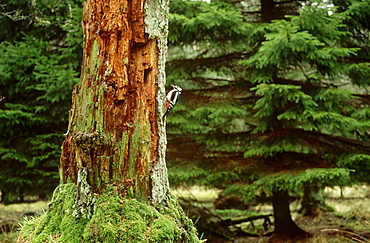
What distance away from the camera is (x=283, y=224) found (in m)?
7.22

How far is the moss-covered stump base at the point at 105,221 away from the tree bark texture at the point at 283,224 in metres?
4.82

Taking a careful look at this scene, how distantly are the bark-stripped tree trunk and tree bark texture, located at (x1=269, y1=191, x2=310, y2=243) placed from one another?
4.80 m

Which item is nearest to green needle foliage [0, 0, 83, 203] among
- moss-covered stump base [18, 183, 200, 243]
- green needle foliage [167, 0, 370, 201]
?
green needle foliage [167, 0, 370, 201]

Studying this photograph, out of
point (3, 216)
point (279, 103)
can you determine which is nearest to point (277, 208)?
point (279, 103)

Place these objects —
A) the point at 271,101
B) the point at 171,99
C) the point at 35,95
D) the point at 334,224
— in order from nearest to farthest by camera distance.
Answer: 1. the point at 171,99
2. the point at 271,101
3. the point at 35,95
4. the point at 334,224

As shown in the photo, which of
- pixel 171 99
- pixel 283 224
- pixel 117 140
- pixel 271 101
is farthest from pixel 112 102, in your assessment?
pixel 283 224

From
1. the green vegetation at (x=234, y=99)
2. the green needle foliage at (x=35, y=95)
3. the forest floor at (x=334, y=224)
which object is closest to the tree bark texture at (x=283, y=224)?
the forest floor at (x=334, y=224)

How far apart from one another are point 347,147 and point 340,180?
1.05 metres

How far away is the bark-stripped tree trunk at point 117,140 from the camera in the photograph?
2619 millimetres

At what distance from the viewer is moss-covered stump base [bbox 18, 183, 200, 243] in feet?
8.24

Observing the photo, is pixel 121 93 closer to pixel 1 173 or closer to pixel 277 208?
pixel 1 173

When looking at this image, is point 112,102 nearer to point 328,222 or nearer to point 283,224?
point 283,224

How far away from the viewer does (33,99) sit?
7141mm

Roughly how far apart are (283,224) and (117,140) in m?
5.66
